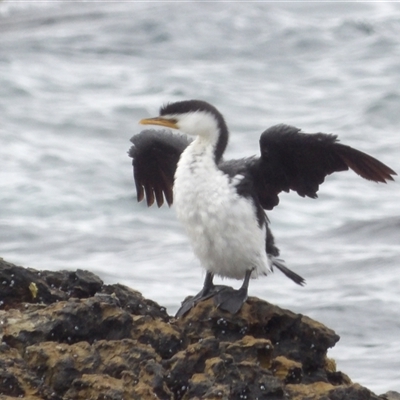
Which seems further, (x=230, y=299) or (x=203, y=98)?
(x=203, y=98)

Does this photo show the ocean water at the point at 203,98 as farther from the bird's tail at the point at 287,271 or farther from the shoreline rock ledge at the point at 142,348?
the shoreline rock ledge at the point at 142,348

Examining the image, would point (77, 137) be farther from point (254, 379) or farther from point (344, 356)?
point (254, 379)

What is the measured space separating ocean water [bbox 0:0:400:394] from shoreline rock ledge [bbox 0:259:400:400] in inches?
135

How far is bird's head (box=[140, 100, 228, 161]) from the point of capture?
23.6 ft

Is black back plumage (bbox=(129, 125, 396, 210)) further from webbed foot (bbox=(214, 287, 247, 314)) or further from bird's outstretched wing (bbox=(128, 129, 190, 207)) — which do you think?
webbed foot (bbox=(214, 287, 247, 314))

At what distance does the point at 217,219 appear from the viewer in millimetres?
6965

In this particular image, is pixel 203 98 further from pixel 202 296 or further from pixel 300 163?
pixel 202 296

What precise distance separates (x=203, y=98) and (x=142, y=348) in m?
13.9

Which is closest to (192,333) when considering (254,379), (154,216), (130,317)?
(130,317)

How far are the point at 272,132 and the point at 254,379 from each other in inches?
79.5

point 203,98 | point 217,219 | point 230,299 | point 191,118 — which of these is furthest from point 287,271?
point 203,98

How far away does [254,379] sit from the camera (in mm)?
5395

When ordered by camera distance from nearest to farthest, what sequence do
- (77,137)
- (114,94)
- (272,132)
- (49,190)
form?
(272,132)
(49,190)
(77,137)
(114,94)

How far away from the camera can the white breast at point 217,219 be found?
6973mm
